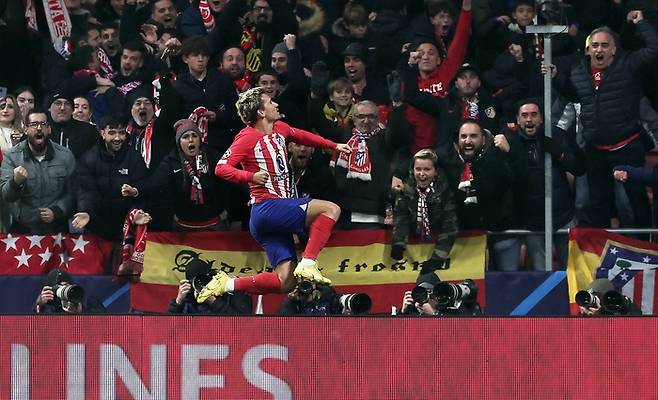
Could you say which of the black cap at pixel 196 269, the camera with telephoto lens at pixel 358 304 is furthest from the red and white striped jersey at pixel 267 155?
the camera with telephoto lens at pixel 358 304

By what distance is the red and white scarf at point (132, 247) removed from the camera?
1688cm

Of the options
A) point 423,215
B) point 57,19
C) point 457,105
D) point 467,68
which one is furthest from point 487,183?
point 57,19

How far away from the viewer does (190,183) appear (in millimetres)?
16594

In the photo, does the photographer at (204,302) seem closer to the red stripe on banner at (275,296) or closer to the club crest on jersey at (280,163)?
the red stripe on banner at (275,296)

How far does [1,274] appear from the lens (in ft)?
56.2

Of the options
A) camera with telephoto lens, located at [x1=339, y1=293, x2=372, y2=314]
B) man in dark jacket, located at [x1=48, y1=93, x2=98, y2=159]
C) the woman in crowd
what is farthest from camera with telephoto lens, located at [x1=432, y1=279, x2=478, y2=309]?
the woman in crowd

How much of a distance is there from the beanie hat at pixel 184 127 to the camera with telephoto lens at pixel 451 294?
3.13 metres

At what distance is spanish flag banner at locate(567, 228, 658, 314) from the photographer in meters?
16.2

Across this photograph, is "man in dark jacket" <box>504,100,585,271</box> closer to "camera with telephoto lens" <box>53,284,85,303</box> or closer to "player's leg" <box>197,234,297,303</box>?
"player's leg" <box>197,234,297,303</box>

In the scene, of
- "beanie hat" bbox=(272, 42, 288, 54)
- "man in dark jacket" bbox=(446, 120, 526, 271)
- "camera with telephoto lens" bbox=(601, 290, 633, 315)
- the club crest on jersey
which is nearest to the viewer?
"camera with telephoto lens" bbox=(601, 290, 633, 315)

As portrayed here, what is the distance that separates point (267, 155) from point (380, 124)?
6.38ft

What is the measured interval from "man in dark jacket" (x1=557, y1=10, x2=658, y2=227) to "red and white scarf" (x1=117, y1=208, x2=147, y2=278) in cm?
429

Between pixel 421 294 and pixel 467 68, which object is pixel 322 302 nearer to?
pixel 421 294

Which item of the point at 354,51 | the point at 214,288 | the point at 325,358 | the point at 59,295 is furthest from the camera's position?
the point at 354,51
